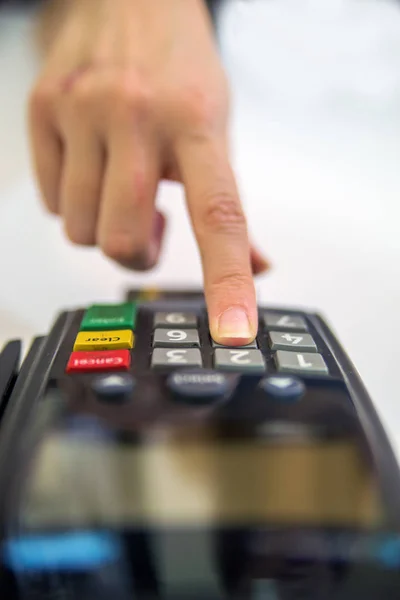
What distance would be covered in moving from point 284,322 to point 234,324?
0.04 meters

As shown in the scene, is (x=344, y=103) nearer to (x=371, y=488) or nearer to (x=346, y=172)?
(x=346, y=172)

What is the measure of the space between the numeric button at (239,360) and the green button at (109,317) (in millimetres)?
59

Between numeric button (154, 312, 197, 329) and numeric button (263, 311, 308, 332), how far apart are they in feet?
0.12

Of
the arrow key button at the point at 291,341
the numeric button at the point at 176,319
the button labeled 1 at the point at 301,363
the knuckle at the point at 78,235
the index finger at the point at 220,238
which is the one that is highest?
the knuckle at the point at 78,235

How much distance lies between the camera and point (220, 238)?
15.9 inches

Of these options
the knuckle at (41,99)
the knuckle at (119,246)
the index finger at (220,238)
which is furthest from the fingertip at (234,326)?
the knuckle at (41,99)

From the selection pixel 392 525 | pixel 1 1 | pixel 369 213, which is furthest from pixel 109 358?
pixel 1 1

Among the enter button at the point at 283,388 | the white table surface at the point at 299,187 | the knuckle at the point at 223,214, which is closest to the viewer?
the enter button at the point at 283,388

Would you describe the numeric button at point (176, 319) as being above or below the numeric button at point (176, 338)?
above

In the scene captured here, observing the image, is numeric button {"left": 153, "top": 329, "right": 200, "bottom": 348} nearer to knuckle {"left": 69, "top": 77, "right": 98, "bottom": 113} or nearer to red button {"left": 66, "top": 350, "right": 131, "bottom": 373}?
red button {"left": 66, "top": 350, "right": 131, "bottom": 373}

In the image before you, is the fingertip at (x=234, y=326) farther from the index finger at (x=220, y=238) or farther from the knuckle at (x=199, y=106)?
the knuckle at (x=199, y=106)

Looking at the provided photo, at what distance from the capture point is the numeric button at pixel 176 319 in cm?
36

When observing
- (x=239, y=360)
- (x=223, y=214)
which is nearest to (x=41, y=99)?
(x=223, y=214)

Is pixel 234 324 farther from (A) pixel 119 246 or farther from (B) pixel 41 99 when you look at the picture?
(B) pixel 41 99
